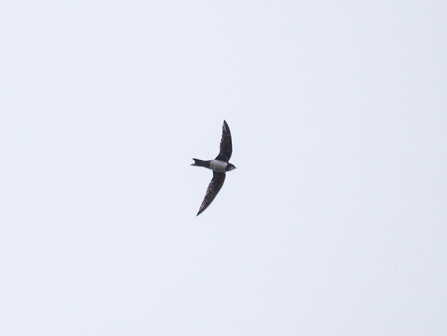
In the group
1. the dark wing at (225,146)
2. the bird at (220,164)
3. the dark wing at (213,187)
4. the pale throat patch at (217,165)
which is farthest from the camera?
the dark wing at (213,187)

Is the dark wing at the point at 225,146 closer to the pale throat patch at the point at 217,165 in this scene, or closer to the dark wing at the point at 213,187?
the pale throat patch at the point at 217,165

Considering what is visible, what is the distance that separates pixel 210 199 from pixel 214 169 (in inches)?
57.6

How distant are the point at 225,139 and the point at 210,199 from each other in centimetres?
281

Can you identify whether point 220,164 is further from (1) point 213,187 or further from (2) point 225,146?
(1) point 213,187

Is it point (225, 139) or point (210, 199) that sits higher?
point (225, 139)

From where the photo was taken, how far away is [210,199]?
40.3 metres

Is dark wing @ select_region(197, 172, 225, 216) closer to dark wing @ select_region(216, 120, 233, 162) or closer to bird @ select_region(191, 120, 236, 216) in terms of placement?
bird @ select_region(191, 120, 236, 216)

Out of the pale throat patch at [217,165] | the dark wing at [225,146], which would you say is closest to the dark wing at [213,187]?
the pale throat patch at [217,165]

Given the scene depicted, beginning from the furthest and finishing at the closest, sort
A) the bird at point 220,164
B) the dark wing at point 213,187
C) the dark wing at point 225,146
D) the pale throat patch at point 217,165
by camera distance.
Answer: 1. the dark wing at point 213,187
2. the dark wing at point 225,146
3. the pale throat patch at point 217,165
4. the bird at point 220,164

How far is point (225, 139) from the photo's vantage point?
129ft

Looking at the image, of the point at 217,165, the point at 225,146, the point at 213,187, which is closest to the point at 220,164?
the point at 217,165

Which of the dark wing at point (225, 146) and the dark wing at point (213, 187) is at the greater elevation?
the dark wing at point (225, 146)

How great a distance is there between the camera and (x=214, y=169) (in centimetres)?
3972

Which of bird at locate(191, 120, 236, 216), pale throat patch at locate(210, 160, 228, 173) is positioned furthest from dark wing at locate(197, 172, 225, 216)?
pale throat patch at locate(210, 160, 228, 173)
